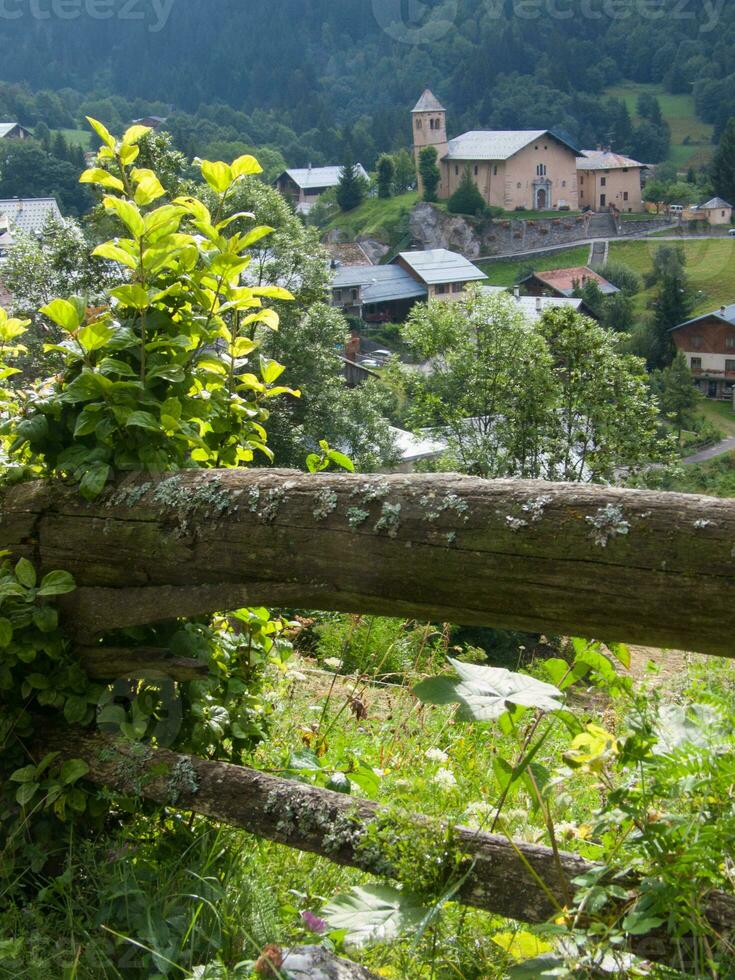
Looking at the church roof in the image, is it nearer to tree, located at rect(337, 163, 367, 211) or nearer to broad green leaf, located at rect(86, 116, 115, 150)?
tree, located at rect(337, 163, 367, 211)

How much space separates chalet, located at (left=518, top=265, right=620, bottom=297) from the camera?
51.1 metres

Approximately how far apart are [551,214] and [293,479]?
66.0 metres

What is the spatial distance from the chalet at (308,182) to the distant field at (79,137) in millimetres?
14387

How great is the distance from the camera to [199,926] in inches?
69.3

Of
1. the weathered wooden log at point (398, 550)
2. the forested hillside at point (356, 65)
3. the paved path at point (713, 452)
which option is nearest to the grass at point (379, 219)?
the forested hillside at point (356, 65)

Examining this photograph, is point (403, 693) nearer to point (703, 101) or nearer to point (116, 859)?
point (116, 859)

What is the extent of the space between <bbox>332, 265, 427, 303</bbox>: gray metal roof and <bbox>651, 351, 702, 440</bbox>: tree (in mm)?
15776

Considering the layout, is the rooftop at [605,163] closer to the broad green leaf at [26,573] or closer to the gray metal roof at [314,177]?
the gray metal roof at [314,177]

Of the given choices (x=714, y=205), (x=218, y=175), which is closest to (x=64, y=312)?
(x=218, y=175)

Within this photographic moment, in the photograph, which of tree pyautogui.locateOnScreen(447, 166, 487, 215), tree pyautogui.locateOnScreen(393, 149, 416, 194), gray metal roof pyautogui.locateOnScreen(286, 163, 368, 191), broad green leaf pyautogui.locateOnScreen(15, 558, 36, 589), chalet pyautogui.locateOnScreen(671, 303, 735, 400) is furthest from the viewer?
gray metal roof pyautogui.locateOnScreen(286, 163, 368, 191)

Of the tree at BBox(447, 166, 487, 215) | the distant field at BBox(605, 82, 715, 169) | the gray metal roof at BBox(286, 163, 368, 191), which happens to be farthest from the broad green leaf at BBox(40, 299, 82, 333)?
the distant field at BBox(605, 82, 715, 169)

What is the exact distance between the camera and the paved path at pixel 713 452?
115 ft

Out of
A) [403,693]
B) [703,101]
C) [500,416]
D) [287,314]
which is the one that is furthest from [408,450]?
[703,101]

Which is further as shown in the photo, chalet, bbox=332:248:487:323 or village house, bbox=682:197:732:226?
village house, bbox=682:197:732:226
